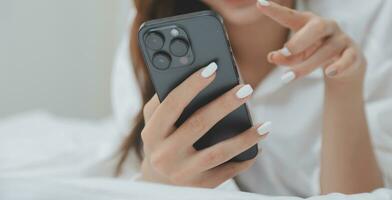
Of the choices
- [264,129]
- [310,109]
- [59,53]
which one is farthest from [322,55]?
[59,53]

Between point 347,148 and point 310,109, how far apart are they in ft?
0.49

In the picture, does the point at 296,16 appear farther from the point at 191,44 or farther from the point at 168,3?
the point at 168,3

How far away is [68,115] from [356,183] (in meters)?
1.15

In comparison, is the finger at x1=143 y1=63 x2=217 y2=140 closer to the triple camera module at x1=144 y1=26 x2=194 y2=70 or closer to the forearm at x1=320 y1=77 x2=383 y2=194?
the triple camera module at x1=144 y1=26 x2=194 y2=70

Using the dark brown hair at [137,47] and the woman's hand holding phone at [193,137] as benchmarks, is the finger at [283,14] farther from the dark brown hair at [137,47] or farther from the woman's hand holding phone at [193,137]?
the dark brown hair at [137,47]

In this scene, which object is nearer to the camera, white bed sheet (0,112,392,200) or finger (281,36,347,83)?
white bed sheet (0,112,392,200)

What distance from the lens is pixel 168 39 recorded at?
46cm

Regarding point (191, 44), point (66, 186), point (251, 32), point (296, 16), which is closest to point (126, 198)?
point (66, 186)

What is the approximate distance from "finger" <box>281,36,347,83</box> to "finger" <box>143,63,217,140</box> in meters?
0.13

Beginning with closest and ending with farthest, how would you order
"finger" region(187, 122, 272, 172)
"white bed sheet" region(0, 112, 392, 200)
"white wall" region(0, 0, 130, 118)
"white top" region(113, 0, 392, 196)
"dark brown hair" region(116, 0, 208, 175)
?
"white bed sheet" region(0, 112, 392, 200)
"finger" region(187, 122, 272, 172)
"white top" region(113, 0, 392, 196)
"dark brown hair" region(116, 0, 208, 175)
"white wall" region(0, 0, 130, 118)

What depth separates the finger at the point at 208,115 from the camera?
47cm

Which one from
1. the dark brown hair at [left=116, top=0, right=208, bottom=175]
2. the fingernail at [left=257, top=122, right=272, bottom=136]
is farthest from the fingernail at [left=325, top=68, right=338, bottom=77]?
the dark brown hair at [left=116, top=0, right=208, bottom=175]

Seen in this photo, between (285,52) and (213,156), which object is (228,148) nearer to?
(213,156)

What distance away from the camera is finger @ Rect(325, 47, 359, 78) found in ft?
1.82
